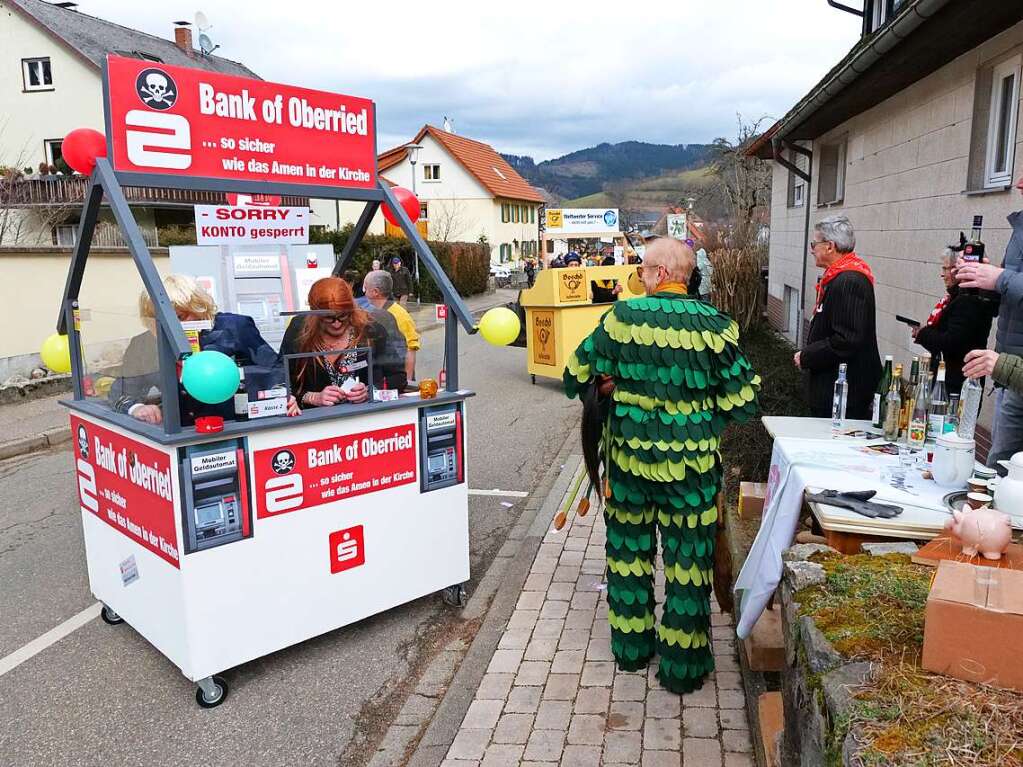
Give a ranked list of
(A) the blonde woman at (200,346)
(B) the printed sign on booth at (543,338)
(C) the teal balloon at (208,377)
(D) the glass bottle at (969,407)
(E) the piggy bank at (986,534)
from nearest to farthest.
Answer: (E) the piggy bank at (986,534), (C) the teal balloon at (208,377), (D) the glass bottle at (969,407), (A) the blonde woman at (200,346), (B) the printed sign on booth at (543,338)

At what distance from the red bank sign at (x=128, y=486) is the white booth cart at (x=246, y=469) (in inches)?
0.5

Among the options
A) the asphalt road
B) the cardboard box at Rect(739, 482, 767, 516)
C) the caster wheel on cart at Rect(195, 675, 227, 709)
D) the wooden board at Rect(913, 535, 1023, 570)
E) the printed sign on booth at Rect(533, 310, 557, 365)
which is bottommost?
the asphalt road

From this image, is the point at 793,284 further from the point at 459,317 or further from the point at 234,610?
the point at 234,610

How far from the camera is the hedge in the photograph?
21062mm

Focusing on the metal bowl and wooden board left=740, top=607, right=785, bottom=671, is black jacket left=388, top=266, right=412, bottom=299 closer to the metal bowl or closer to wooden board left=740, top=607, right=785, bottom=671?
wooden board left=740, top=607, right=785, bottom=671

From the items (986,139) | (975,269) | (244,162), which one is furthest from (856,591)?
(986,139)

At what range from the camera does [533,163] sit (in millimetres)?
158875

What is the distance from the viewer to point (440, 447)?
164 inches

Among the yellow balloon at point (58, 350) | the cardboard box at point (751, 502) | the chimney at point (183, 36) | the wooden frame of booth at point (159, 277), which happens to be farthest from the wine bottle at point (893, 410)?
the chimney at point (183, 36)

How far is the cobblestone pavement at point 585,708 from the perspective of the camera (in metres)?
3.00

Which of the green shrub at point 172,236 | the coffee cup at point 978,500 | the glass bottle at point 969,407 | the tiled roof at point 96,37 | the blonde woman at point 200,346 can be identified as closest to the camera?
the coffee cup at point 978,500

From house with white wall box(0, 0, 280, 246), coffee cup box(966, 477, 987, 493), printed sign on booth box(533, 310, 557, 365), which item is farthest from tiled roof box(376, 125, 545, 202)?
coffee cup box(966, 477, 987, 493)

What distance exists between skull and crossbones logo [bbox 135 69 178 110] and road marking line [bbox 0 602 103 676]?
110 inches

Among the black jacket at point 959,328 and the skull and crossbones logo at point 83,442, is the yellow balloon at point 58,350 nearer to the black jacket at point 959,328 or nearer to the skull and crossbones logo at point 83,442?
the skull and crossbones logo at point 83,442
